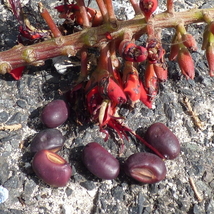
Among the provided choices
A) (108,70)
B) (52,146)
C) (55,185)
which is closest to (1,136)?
(52,146)

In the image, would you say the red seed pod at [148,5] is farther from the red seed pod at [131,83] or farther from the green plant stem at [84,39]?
the red seed pod at [131,83]

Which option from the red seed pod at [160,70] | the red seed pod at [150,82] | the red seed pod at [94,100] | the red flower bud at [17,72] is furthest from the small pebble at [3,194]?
the red seed pod at [160,70]

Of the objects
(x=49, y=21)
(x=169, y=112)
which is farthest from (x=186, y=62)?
(x=49, y=21)

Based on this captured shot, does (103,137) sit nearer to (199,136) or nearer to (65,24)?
(199,136)

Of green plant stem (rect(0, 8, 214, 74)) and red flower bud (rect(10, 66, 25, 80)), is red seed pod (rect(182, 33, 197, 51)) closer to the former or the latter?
green plant stem (rect(0, 8, 214, 74))

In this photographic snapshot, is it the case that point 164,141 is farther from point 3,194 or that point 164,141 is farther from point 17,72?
point 17,72

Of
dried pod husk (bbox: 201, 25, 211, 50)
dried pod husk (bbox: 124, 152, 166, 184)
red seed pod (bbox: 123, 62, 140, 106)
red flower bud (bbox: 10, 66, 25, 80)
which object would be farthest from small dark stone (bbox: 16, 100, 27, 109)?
dried pod husk (bbox: 201, 25, 211, 50)
